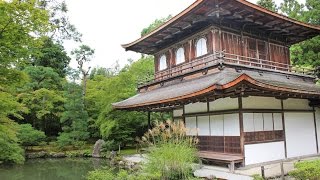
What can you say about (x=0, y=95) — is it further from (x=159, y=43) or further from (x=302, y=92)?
(x=302, y=92)

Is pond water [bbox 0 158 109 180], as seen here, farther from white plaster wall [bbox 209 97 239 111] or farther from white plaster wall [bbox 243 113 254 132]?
white plaster wall [bbox 243 113 254 132]

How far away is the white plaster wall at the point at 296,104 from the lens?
40.9 feet

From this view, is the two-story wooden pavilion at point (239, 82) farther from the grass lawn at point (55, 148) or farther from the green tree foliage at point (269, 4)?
the green tree foliage at point (269, 4)

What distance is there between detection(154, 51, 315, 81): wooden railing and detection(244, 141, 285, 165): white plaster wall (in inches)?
139

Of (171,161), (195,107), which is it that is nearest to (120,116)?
(195,107)

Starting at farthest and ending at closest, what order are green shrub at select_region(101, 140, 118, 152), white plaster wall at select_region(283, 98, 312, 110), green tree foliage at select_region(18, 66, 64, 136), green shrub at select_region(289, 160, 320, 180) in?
green tree foliage at select_region(18, 66, 64, 136) → green shrub at select_region(101, 140, 118, 152) → white plaster wall at select_region(283, 98, 312, 110) → green shrub at select_region(289, 160, 320, 180)

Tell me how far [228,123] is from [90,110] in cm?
1899

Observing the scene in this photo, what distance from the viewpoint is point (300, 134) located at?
12719mm

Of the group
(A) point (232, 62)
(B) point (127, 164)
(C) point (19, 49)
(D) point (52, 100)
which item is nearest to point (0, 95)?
(C) point (19, 49)

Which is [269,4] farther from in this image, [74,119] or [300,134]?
[74,119]

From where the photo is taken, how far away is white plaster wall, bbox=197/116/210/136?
40.6 ft

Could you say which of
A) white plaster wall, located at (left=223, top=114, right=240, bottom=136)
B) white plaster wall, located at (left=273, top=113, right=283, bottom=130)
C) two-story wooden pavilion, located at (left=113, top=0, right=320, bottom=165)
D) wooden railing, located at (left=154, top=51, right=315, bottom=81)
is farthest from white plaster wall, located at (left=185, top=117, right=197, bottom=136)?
white plaster wall, located at (left=273, top=113, right=283, bottom=130)

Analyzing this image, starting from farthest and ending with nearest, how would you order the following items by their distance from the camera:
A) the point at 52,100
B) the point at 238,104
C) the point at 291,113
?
1. the point at 52,100
2. the point at 291,113
3. the point at 238,104

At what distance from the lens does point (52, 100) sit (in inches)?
1061
